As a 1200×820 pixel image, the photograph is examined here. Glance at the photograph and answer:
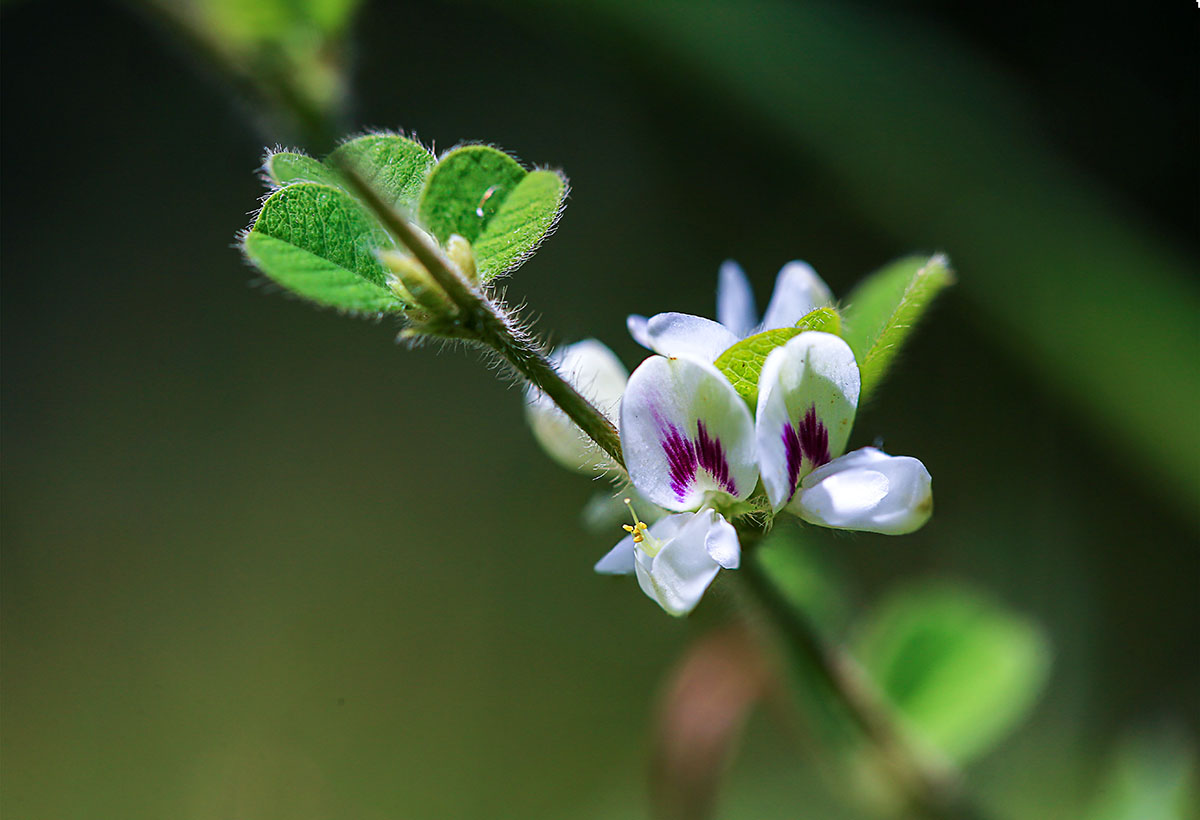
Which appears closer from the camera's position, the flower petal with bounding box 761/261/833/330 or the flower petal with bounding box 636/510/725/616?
the flower petal with bounding box 636/510/725/616

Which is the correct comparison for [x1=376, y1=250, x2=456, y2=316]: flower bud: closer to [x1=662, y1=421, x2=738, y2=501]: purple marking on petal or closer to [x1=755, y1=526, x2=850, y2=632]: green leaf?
[x1=662, y1=421, x2=738, y2=501]: purple marking on petal

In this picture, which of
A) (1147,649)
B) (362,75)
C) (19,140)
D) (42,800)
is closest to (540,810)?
(42,800)

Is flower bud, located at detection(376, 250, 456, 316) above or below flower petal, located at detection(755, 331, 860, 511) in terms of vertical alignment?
above

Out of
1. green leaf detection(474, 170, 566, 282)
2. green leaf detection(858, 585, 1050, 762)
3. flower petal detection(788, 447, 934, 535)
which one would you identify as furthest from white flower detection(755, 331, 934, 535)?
green leaf detection(858, 585, 1050, 762)

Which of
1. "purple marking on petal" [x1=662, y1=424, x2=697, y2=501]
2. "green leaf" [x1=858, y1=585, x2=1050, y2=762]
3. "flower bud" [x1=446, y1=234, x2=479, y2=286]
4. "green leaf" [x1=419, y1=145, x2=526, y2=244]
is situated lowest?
"green leaf" [x1=858, y1=585, x2=1050, y2=762]

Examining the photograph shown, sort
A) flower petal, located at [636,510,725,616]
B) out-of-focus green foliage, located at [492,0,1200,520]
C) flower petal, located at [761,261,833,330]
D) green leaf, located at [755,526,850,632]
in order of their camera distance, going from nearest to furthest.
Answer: flower petal, located at [636,510,725,616], flower petal, located at [761,261,833,330], green leaf, located at [755,526,850,632], out-of-focus green foliage, located at [492,0,1200,520]

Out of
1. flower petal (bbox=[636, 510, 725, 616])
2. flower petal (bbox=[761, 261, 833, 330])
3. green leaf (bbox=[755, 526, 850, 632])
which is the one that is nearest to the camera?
flower petal (bbox=[636, 510, 725, 616])
